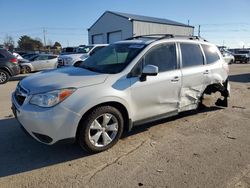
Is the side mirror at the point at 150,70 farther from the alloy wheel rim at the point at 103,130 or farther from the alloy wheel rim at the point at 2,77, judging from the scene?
the alloy wheel rim at the point at 2,77

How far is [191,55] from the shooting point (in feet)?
19.2

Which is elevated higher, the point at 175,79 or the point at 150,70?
the point at 150,70

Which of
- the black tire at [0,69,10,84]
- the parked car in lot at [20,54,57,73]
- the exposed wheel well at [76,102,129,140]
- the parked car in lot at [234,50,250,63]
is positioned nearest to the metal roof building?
the parked car in lot at [234,50,250,63]

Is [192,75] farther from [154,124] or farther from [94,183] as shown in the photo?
[94,183]

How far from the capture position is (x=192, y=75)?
5.70 meters

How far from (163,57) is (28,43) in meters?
83.7

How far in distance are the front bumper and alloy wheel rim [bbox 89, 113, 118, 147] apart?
33cm

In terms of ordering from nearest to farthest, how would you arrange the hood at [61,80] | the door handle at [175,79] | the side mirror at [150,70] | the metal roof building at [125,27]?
the hood at [61,80] < the side mirror at [150,70] < the door handle at [175,79] < the metal roof building at [125,27]

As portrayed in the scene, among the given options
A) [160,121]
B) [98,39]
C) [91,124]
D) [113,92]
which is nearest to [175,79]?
[160,121]

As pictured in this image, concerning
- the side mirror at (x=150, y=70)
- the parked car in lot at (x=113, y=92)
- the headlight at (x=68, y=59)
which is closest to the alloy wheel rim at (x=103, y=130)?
the parked car in lot at (x=113, y=92)

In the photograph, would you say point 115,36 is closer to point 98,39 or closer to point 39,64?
point 98,39

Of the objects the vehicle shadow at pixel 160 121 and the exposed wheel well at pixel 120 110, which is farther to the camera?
the vehicle shadow at pixel 160 121

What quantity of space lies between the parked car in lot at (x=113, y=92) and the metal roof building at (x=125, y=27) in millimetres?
34078

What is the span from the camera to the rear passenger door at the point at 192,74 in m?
5.57
